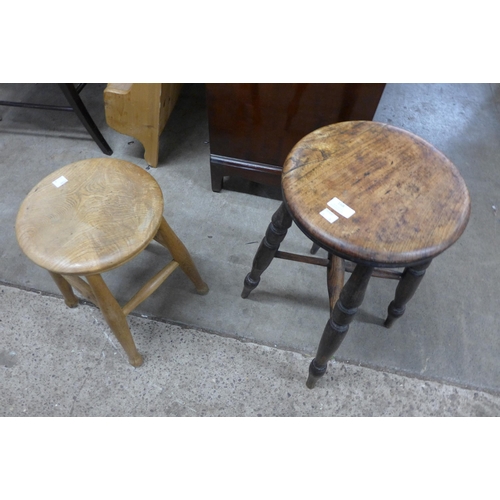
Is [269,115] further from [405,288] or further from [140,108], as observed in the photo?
[405,288]

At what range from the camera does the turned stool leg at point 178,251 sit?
1.07 metres

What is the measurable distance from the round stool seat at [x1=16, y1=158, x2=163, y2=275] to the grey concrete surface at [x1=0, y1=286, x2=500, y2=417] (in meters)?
0.48

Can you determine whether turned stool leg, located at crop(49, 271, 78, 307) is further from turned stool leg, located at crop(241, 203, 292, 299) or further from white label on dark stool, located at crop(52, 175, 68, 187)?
turned stool leg, located at crop(241, 203, 292, 299)

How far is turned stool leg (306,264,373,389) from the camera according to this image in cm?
79

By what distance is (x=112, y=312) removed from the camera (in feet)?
3.25

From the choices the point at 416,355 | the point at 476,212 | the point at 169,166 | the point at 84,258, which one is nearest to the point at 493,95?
the point at 476,212

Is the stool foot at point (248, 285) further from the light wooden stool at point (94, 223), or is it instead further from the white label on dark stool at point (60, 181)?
the white label on dark stool at point (60, 181)

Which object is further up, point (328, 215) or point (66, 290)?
point (328, 215)

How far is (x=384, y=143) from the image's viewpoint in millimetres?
887

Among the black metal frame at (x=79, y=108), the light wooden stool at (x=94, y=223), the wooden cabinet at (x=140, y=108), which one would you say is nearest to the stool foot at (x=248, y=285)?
the light wooden stool at (x=94, y=223)

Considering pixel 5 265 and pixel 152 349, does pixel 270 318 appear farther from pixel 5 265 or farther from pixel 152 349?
pixel 5 265

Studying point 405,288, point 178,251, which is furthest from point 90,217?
point 405,288

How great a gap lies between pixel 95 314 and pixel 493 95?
2431 mm

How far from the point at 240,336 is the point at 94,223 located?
615 millimetres
